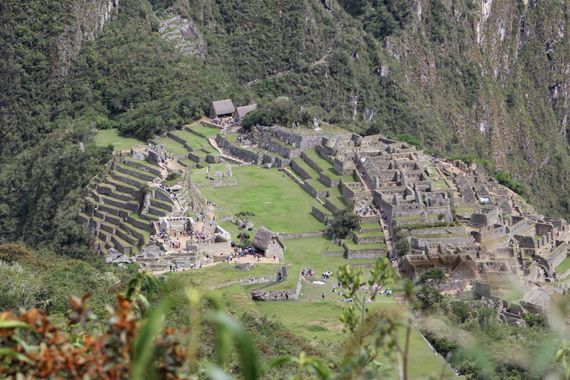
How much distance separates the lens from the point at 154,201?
48125mm

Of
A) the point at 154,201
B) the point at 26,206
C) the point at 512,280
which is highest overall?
the point at 512,280

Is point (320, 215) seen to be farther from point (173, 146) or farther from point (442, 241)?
point (173, 146)

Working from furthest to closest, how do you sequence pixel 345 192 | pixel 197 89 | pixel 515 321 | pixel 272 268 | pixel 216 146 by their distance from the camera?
pixel 197 89 < pixel 216 146 < pixel 345 192 < pixel 272 268 < pixel 515 321

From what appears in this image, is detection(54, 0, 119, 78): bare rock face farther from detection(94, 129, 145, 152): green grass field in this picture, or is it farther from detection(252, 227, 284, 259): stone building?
detection(252, 227, 284, 259): stone building

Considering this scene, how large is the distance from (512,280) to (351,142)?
52.3m

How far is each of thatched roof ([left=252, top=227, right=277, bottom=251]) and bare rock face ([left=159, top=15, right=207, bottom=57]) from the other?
52191 mm

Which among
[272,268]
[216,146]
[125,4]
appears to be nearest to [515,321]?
[272,268]

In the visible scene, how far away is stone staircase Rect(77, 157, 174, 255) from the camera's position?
45969 mm

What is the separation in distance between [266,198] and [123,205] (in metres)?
6.88

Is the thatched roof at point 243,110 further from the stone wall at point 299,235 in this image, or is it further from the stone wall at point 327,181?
the stone wall at point 299,235

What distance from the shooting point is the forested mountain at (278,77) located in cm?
6775

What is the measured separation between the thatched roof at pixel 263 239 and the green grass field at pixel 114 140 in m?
21.0

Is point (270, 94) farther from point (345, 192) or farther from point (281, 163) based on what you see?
point (345, 192)

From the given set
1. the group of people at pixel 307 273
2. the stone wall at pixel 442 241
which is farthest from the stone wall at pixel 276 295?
the stone wall at pixel 442 241
